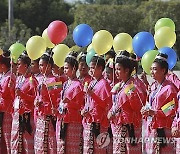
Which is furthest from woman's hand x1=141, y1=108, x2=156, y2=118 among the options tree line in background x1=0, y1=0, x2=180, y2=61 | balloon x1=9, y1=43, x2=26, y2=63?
tree line in background x1=0, y1=0, x2=180, y2=61

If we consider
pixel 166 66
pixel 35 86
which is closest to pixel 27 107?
pixel 35 86

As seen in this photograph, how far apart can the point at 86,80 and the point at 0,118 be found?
1489 mm

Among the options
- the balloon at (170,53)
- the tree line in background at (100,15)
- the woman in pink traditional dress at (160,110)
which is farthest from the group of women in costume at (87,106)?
the tree line in background at (100,15)

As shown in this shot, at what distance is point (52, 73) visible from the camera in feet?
25.1

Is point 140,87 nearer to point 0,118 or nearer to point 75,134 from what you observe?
point 75,134

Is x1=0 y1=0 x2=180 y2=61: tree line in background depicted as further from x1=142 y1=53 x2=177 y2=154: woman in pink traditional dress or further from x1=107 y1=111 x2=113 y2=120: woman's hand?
x1=142 y1=53 x2=177 y2=154: woman in pink traditional dress

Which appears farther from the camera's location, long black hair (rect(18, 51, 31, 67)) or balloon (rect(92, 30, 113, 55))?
long black hair (rect(18, 51, 31, 67))

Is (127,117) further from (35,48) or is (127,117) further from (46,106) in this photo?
(35,48)

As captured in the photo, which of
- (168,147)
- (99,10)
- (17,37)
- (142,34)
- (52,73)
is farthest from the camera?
(99,10)

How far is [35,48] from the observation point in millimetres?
7430

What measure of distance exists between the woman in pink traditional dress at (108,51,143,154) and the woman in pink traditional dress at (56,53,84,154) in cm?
76

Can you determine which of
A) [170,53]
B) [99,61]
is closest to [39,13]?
[99,61]

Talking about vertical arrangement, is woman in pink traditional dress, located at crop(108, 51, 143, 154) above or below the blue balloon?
below

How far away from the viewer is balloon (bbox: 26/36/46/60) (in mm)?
7434
